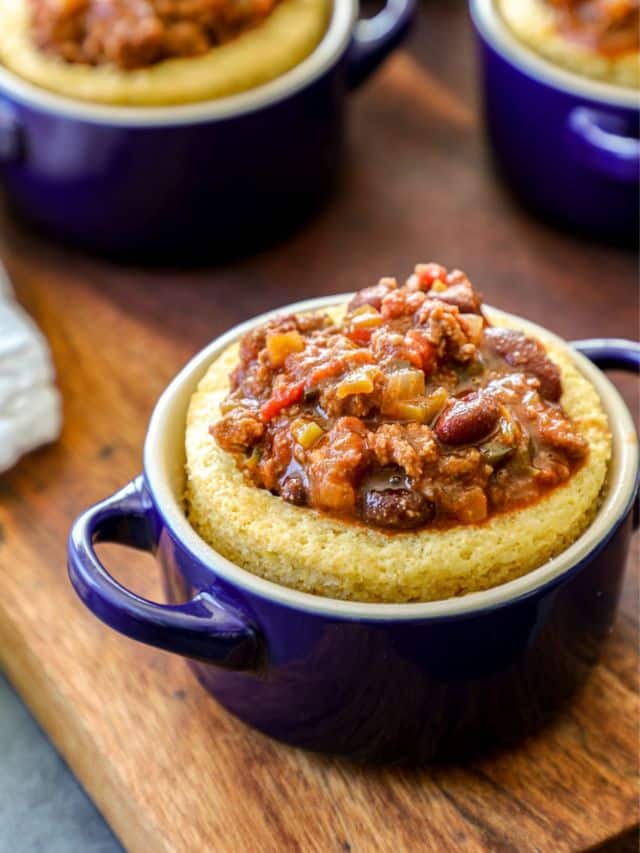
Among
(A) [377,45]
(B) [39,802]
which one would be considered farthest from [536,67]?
(B) [39,802]

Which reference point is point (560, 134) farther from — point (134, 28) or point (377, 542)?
point (377, 542)

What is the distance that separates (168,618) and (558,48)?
1110 mm

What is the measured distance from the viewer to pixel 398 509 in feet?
3.75

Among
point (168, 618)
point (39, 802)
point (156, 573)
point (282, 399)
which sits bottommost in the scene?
point (39, 802)

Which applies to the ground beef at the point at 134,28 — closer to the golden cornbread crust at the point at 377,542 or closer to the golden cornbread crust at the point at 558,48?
the golden cornbread crust at the point at 558,48

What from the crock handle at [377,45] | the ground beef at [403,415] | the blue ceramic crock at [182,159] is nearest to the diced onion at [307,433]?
the ground beef at [403,415]

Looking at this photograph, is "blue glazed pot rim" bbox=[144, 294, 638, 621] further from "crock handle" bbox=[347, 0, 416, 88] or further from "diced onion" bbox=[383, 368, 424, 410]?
"crock handle" bbox=[347, 0, 416, 88]

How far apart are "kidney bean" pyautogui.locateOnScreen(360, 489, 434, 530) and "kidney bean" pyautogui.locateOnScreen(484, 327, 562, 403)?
208mm

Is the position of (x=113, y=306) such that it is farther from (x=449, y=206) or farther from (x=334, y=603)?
(x=334, y=603)

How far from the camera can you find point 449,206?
2080 mm

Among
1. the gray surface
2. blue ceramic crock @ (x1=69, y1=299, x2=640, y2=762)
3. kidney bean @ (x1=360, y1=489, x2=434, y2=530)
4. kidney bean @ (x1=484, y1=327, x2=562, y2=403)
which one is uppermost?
kidney bean @ (x1=484, y1=327, x2=562, y2=403)

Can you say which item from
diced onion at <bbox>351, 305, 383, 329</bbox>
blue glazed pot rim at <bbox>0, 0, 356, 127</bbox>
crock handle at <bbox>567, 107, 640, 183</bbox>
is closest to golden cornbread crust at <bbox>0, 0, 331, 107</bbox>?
blue glazed pot rim at <bbox>0, 0, 356, 127</bbox>

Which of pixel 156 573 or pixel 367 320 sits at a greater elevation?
pixel 367 320

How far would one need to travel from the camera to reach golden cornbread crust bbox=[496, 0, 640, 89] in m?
1.80
